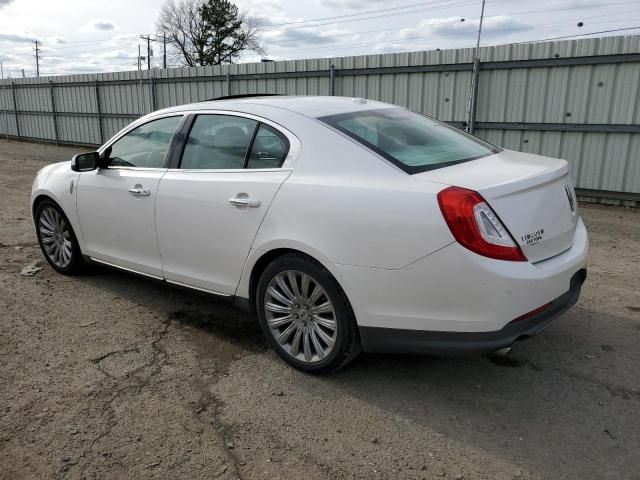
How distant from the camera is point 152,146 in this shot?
426cm

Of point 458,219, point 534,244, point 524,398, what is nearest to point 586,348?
point 524,398

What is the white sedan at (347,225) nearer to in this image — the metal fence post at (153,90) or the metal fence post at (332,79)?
the metal fence post at (332,79)

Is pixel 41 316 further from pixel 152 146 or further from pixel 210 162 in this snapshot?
→ pixel 210 162

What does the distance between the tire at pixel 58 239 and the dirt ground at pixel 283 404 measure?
2.31 ft

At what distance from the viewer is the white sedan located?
267cm

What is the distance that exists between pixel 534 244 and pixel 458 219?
47cm

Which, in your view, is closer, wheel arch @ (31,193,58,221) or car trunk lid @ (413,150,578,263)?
car trunk lid @ (413,150,578,263)

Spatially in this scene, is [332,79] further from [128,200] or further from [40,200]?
[128,200]

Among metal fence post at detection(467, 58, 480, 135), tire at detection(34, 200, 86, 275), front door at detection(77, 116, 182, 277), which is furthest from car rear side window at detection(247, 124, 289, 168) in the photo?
metal fence post at detection(467, 58, 480, 135)

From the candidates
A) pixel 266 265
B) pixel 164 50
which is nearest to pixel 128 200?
pixel 266 265

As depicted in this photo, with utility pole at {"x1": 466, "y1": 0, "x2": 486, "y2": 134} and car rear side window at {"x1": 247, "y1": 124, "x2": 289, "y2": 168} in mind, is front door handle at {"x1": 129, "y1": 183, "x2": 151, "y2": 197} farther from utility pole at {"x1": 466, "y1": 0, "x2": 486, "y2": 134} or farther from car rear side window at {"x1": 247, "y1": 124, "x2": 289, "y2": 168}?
utility pole at {"x1": 466, "y1": 0, "x2": 486, "y2": 134}

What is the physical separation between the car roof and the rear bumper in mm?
1425

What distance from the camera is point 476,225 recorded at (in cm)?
259

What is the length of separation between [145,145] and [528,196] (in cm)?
294
